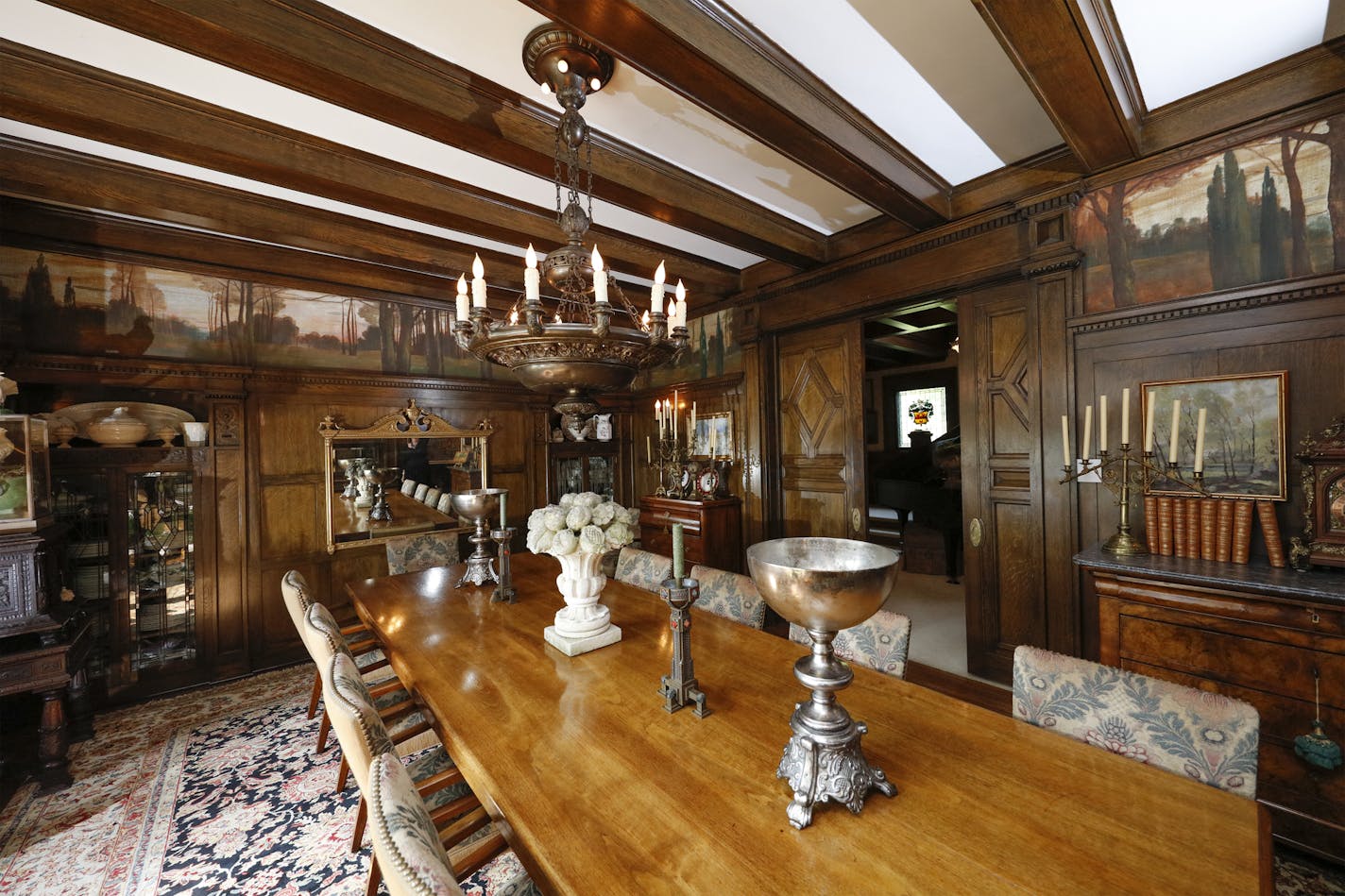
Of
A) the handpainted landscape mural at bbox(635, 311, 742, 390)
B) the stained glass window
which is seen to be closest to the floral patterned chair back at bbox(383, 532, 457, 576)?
the handpainted landscape mural at bbox(635, 311, 742, 390)

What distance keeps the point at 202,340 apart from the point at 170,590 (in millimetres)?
1743

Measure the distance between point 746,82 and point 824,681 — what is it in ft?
6.50

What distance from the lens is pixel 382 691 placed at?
2.20m

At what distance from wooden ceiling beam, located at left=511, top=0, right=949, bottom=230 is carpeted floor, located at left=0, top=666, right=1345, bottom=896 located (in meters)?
3.02

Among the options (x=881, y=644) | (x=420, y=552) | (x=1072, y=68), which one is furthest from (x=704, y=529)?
(x=1072, y=68)

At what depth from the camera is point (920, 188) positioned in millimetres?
2846

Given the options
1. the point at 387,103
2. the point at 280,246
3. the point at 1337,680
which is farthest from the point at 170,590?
the point at 1337,680

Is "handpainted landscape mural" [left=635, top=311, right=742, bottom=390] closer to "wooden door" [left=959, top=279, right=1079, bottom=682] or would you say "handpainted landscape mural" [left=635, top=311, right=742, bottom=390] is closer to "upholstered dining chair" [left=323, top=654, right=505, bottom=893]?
"wooden door" [left=959, top=279, right=1079, bottom=682]

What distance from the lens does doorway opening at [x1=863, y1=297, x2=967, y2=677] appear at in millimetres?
4191

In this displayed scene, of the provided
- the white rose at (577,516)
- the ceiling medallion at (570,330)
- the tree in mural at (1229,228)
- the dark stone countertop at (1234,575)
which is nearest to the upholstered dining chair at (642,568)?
the white rose at (577,516)

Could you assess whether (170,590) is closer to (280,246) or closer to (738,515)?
(280,246)

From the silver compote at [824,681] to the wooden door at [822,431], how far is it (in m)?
2.81

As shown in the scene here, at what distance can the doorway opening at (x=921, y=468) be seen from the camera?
4191 mm

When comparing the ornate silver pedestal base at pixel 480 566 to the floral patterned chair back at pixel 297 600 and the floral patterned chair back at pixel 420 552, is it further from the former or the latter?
the floral patterned chair back at pixel 420 552
